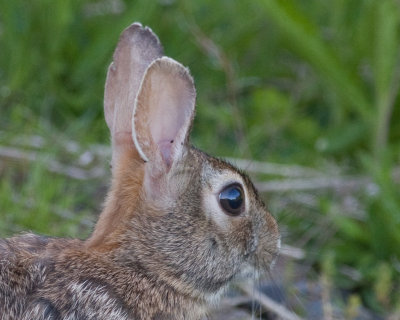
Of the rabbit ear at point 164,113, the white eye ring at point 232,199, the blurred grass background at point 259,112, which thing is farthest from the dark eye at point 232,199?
the blurred grass background at point 259,112

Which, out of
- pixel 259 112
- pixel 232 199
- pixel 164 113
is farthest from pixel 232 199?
pixel 259 112

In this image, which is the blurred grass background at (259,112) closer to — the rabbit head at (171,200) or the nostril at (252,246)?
the nostril at (252,246)

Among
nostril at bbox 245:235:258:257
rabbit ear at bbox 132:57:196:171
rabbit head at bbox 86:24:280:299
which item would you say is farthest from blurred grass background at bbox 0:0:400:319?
rabbit ear at bbox 132:57:196:171

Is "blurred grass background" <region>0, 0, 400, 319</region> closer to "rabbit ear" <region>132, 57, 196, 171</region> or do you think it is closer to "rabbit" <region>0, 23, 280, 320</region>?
"rabbit" <region>0, 23, 280, 320</region>

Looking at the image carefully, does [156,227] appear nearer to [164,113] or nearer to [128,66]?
[164,113]

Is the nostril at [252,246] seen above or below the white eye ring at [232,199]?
below

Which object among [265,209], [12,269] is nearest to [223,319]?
[265,209]

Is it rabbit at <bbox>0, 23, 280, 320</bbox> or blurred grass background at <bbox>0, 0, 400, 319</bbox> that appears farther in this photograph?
blurred grass background at <bbox>0, 0, 400, 319</bbox>

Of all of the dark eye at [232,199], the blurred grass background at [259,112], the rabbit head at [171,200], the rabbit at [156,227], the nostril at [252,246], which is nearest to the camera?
the rabbit at [156,227]
